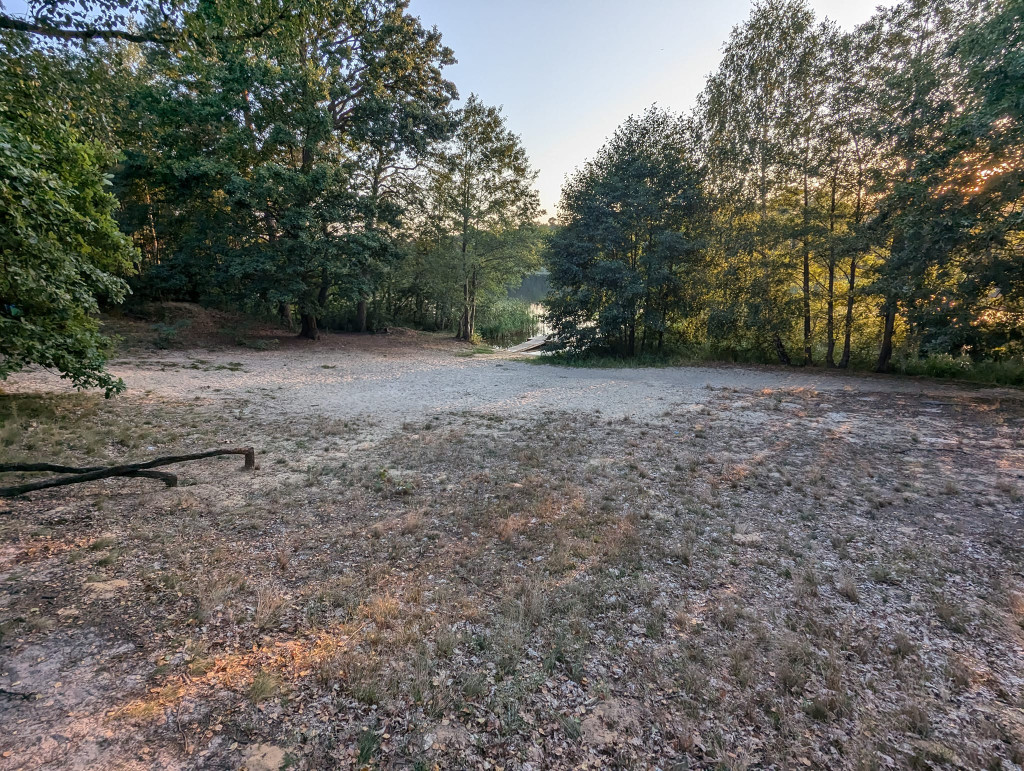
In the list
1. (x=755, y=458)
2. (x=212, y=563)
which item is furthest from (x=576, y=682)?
(x=755, y=458)

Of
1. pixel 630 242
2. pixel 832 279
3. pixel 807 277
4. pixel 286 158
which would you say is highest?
pixel 286 158

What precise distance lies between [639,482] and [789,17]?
14.1 metres

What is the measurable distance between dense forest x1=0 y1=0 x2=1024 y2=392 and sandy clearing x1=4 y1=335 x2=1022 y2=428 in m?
1.62

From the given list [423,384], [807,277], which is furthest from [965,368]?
[423,384]

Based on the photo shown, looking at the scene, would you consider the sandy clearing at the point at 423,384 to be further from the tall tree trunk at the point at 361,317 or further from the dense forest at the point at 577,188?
A: the tall tree trunk at the point at 361,317

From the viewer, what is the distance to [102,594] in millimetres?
2303

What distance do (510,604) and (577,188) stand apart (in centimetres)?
1498

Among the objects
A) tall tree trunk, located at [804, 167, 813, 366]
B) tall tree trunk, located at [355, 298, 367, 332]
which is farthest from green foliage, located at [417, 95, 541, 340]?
tall tree trunk, located at [804, 167, 813, 366]

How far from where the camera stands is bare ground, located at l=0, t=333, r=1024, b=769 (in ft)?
5.39

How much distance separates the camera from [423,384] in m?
9.48

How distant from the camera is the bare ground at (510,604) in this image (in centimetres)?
164

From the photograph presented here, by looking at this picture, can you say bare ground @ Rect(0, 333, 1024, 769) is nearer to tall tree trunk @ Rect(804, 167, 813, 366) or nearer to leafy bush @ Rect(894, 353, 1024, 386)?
leafy bush @ Rect(894, 353, 1024, 386)

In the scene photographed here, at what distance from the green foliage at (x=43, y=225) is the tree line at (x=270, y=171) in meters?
0.03

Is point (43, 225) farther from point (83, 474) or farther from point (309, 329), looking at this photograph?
point (309, 329)
